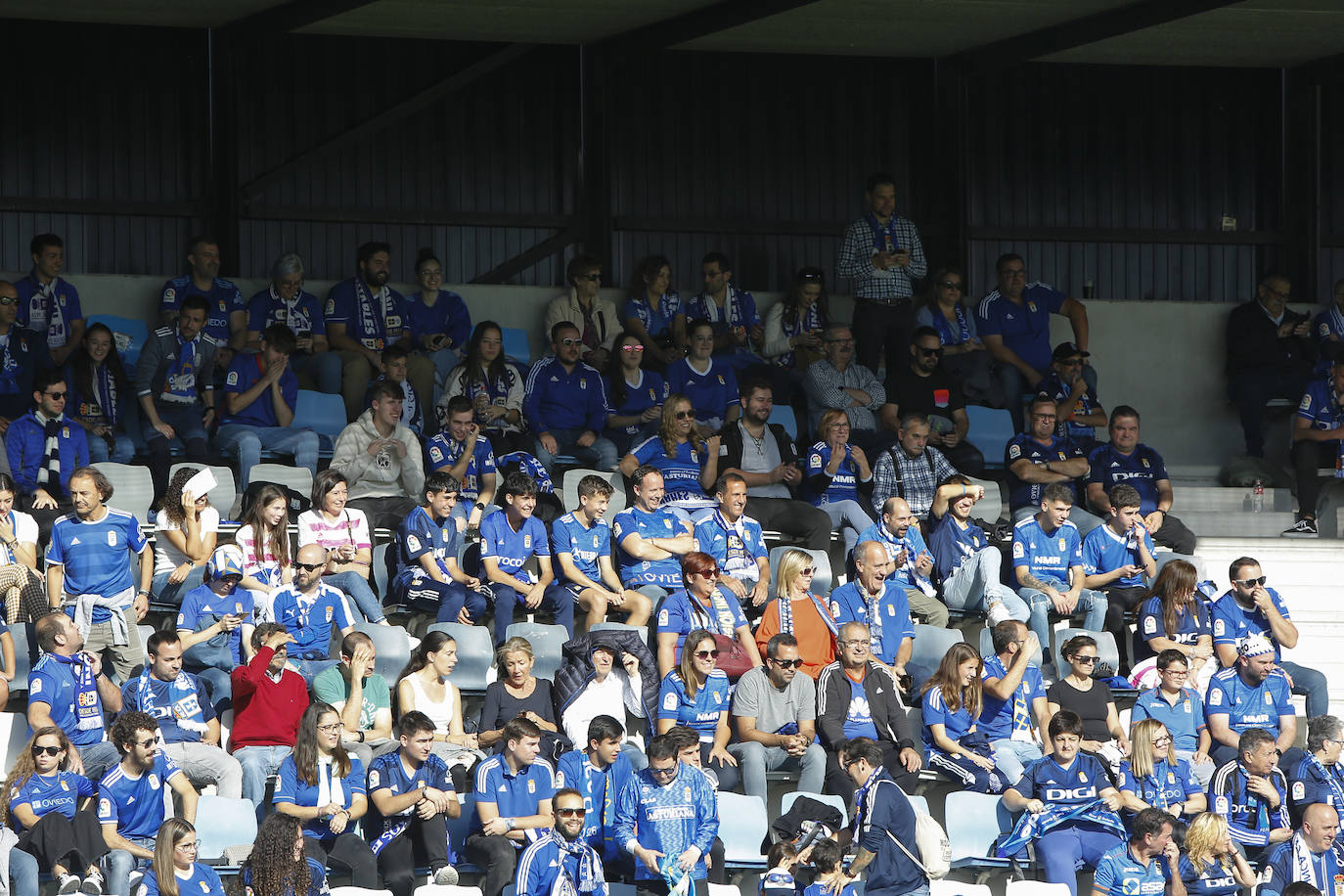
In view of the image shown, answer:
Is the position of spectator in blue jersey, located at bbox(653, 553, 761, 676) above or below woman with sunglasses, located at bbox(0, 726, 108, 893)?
above

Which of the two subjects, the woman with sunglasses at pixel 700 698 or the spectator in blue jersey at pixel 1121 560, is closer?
the woman with sunglasses at pixel 700 698

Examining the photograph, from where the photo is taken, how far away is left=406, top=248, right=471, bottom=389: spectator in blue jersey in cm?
1203

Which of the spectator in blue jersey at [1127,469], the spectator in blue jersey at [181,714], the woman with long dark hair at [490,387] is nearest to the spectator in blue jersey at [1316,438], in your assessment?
the spectator in blue jersey at [1127,469]

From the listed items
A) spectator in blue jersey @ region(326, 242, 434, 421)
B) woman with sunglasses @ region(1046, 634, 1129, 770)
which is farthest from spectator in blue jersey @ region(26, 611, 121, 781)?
woman with sunglasses @ region(1046, 634, 1129, 770)

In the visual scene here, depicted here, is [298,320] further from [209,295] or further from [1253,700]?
[1253,700]

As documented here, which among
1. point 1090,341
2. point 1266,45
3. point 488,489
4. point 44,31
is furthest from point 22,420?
point 1266,45

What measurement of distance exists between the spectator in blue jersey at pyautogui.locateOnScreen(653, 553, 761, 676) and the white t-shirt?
2252mm

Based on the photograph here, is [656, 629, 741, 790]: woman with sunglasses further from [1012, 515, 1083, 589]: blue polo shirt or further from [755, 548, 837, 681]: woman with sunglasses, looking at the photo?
[1012, 515, 1083, 589]: blue polo shirt

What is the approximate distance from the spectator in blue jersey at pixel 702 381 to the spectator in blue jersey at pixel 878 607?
2.29 metres

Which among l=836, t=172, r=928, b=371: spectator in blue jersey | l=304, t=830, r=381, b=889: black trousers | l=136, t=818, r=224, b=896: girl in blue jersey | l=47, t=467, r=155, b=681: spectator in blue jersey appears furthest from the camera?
l=836, t=172, r=928, b=371: spectator in blue jersey

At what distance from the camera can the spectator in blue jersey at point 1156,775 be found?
8.84 metres

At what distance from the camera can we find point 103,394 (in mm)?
10789

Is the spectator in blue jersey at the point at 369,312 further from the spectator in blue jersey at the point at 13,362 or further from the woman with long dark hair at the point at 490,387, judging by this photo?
the spectator in blue jersey at the point at 13,362

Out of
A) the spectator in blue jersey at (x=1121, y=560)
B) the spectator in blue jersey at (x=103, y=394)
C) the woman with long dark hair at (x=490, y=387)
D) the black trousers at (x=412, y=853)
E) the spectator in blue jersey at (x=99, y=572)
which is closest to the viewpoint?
the black trousers at (x=412, y=853)
